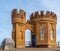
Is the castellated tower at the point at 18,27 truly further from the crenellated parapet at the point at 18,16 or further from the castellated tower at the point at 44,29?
the castellated tower at the point at 44,29

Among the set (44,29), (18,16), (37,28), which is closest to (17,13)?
(18,16)

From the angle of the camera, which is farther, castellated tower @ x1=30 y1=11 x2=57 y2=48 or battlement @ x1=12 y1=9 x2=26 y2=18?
castellated tower @ x1=30 y1=11 x2=57 y2=48

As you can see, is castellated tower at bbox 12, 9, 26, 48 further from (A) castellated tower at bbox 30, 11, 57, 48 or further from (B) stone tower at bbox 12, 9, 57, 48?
(A) castellated tower at bbox 30, 11, 57, 48

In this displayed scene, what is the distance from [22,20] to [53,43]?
7019 mm

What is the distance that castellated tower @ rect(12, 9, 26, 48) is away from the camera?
40.1 meters

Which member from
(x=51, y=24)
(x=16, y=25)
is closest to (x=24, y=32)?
(x=16, y=25)

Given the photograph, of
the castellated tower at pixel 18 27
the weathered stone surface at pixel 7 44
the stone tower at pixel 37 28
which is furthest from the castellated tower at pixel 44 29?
the weathered stone surface at pixel 7 44

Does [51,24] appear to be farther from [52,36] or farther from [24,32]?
[24,32]

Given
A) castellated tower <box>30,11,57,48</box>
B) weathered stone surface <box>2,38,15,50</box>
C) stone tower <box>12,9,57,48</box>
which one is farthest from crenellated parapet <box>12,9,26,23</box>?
weathered stone surface <box>2,38,15,50</box>

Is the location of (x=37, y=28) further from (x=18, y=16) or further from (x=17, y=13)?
(x=17, y=13)

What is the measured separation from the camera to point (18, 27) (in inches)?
1588

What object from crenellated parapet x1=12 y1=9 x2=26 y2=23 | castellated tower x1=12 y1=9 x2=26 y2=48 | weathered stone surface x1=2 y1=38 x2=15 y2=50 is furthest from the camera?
crenellated parapet x1=12 y1=9 x2=26 y2=23

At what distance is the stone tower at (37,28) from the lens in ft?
132

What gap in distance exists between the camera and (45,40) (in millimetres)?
41375
